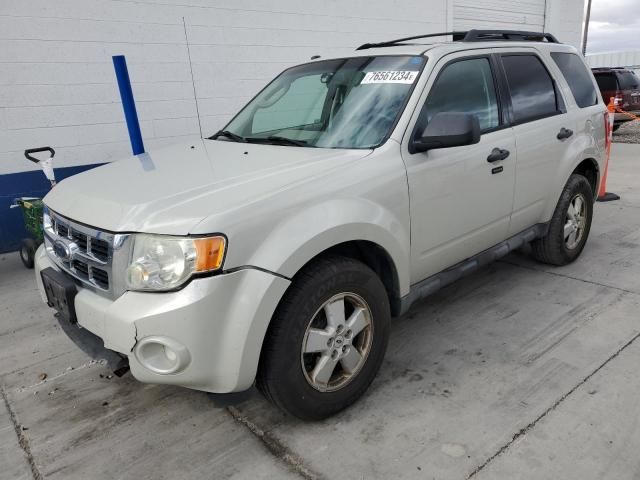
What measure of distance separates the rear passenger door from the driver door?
136 millimetres

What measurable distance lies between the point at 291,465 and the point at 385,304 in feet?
2.98

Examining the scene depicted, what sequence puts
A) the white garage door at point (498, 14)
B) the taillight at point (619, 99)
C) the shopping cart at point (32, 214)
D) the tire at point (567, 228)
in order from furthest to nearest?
the taillight at point (619, 99)
the white garage door at point (498, 14)
the shopping cart at point (32, 214)
the tire at point (567, 228)

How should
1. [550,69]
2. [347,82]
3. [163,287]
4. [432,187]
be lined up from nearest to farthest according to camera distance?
1. [163,287]
2. [432,187]
3. [347,82]
4. [550,69]

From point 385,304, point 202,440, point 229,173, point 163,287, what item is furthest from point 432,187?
point 202,440

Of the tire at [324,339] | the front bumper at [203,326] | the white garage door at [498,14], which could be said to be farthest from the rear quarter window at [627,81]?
the front bumper at [203,326]

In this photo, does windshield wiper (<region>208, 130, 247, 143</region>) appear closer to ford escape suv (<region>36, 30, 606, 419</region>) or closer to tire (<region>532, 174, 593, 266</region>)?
ford escape suv (<region>36, 30, 606, 419</region>)

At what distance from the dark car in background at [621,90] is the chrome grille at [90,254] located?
45.8 ft

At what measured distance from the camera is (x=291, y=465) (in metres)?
2.36

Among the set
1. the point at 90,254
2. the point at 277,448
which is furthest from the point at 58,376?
the point at 277,448

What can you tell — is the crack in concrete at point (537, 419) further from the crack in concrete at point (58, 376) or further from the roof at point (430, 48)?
the crack in concrete at point (58, 376)

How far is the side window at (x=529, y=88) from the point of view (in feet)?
12.0

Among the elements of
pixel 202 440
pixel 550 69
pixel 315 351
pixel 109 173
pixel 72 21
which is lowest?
pixel 202 440

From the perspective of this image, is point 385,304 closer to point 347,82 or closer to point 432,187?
point 432,187

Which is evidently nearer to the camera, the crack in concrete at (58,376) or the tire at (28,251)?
the crack in concrete at (58,376)
